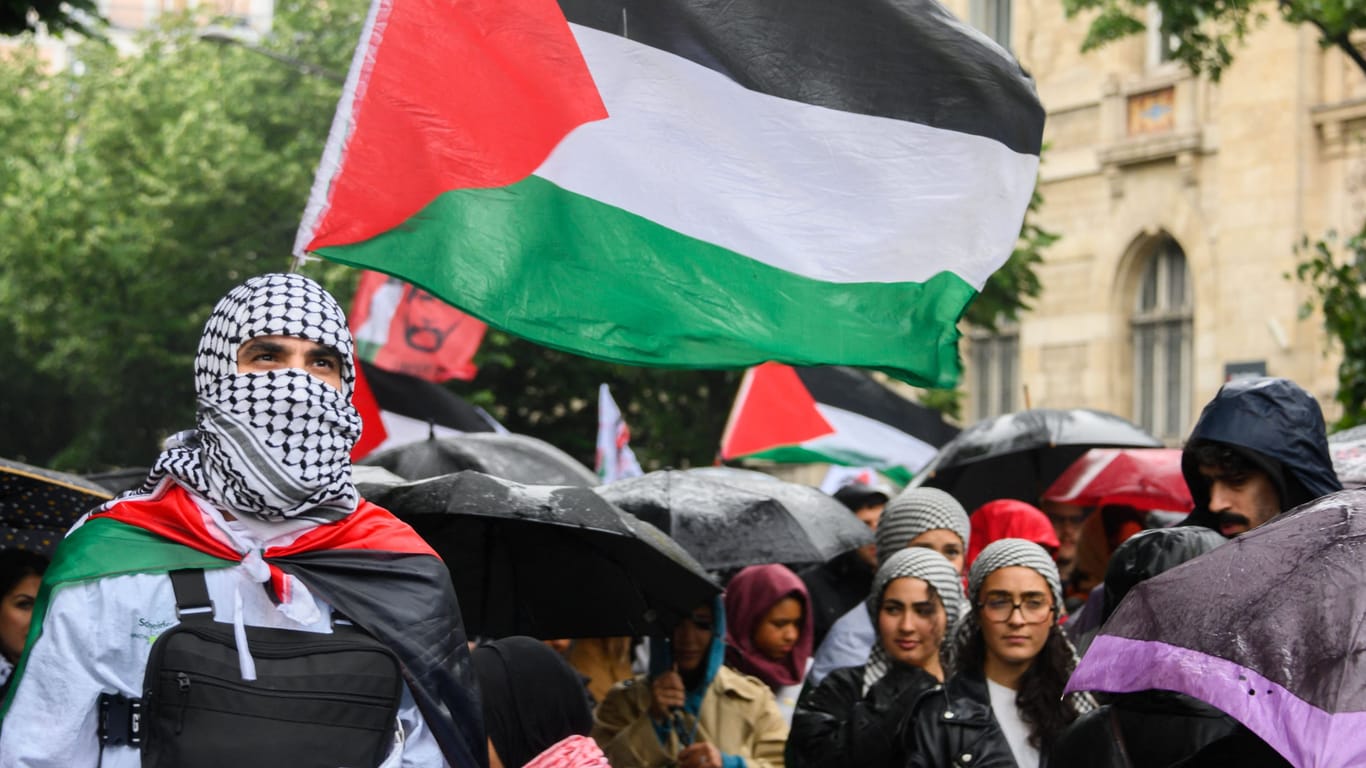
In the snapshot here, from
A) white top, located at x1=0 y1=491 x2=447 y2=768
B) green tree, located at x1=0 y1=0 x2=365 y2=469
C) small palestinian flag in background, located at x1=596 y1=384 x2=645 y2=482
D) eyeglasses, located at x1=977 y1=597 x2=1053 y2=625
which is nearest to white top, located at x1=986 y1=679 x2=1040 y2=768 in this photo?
eyeglasses, located at x1=977 y1=597 x2=1053 y2=625

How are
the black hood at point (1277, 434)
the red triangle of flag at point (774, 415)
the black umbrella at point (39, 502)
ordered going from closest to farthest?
1. the black hood at point (1277, 434)
2. the black umbrella at point (39, 502)
3. the red triangle of flag at point (774, 415)

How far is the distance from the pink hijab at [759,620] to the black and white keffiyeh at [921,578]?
152 cm

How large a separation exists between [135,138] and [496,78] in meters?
26.0

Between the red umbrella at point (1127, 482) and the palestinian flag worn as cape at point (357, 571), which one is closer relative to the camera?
the palestinian flag worn as cape at point (357, 571)

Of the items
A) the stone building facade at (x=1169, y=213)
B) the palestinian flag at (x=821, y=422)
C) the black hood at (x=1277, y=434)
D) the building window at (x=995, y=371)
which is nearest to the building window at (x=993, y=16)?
the stone building facade at (x=1169, y=213)

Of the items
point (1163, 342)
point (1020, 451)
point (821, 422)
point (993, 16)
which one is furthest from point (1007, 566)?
point (993, 16)

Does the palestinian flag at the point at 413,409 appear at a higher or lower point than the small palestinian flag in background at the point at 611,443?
higher

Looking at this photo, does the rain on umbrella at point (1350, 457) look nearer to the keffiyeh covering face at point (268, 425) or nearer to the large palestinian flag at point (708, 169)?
the large palestinian flag at point (708, 169)

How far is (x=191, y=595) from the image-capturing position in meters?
3.49

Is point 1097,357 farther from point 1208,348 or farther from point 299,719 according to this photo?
point 299,719

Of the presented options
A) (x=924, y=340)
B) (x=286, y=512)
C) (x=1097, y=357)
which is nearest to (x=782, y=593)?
(x=924, y=340)

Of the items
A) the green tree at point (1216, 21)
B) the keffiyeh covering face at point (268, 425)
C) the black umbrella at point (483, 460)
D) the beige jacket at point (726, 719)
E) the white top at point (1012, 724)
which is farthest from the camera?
the green tree at point (1216, 21)

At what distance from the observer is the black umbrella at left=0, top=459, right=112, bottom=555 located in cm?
595

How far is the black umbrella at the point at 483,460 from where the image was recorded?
8492 millimetres
